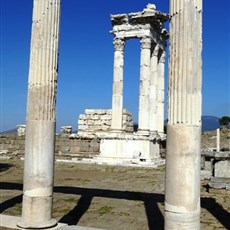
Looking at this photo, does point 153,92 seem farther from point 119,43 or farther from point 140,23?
point 140,23

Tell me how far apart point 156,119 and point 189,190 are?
1955cm

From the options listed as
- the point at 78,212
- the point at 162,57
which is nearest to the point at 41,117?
the point at 78,212

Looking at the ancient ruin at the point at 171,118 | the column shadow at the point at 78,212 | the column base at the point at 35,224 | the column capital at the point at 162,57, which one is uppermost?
the column capital at the point at 162,57

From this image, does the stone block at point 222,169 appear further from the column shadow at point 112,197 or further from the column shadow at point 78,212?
the column shadow at point 78,212

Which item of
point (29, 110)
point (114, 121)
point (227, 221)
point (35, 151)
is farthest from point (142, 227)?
point (114, 121)

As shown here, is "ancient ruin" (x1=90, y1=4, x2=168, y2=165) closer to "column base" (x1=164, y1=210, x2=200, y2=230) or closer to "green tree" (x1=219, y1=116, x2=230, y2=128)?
"column base" (x1=164, y1=210, x2=200, y2=230)

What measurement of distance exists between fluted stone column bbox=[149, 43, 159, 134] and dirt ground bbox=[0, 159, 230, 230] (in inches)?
364

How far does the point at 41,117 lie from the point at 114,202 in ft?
13.0

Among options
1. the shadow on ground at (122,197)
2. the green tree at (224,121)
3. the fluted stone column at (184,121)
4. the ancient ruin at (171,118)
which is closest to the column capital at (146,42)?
the shadow on ground at (122,197)

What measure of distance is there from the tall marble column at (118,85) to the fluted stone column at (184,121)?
18.0 metres

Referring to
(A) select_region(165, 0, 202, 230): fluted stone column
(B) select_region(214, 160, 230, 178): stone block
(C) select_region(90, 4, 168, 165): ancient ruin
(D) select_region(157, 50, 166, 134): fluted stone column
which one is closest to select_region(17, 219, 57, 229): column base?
(A) select_region(165, 0, 202, 230): fluted stone column

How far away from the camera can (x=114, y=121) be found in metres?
24.2

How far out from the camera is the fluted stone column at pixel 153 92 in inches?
956

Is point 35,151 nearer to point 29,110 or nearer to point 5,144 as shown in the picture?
point 29,110
